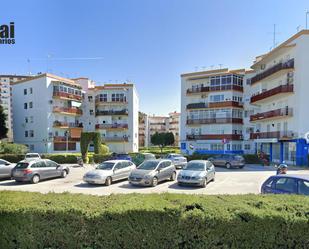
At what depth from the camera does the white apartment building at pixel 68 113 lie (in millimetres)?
41375

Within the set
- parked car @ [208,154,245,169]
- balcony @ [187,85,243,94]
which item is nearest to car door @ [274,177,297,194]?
parked car @ [208,154,245,169]

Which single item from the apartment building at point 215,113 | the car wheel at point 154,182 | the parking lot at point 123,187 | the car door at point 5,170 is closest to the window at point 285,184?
the parking lot at point 123,187

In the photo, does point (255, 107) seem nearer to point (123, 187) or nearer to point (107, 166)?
point (107, 166)

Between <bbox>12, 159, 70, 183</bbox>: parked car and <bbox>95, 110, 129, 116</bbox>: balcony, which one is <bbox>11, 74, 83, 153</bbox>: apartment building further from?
<bbox>12, 159, 70, 183</bbox>: parked car

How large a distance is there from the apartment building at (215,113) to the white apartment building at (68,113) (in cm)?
1252

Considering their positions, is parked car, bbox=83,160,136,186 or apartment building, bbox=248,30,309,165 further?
apartment building, bbox=248,30,309,165

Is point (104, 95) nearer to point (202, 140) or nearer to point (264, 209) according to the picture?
Result: point (202, 140)

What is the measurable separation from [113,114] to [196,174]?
115 ft

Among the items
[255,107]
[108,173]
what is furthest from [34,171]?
[255,107]

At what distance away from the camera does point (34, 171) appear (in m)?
15.4

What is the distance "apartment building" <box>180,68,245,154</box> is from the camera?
39.9 metres

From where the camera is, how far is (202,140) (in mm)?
41344

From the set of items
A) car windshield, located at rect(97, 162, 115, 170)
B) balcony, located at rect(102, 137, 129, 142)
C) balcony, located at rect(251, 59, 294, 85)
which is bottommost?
car windshield, located at rect(97, 162, 115, 170)

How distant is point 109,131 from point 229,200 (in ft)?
144
